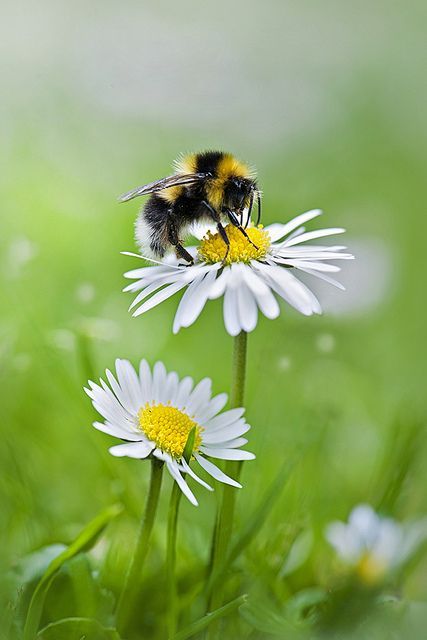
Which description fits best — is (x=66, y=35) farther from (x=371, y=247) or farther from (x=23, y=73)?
(x=371, y=247)

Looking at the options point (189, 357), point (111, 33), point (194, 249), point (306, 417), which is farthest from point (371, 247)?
point (111, 33)

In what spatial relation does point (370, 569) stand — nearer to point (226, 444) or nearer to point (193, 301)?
point (226, 444)

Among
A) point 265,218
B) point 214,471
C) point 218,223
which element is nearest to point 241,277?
point 218,223

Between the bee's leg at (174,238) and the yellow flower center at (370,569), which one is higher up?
the bee's leg at (174,238)

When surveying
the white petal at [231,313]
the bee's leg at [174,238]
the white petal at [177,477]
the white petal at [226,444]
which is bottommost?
the white petal at [177,477]

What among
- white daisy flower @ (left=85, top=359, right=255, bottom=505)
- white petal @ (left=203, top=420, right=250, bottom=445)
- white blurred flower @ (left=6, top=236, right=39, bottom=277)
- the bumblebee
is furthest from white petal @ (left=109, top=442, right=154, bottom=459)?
white blurred flower @ (left=6, top=236, right=39, bottom=277)

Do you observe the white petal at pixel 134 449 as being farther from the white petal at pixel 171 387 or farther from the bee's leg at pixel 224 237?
the bee's leg at pixel 224 237

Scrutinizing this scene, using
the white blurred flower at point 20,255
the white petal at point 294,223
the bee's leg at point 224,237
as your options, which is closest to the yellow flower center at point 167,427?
the bee's leg at point 224,237

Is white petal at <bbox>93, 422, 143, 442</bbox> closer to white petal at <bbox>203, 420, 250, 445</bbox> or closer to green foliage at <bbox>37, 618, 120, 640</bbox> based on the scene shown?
white petal at <bbox>203, 420, 250, 445</bbox>
